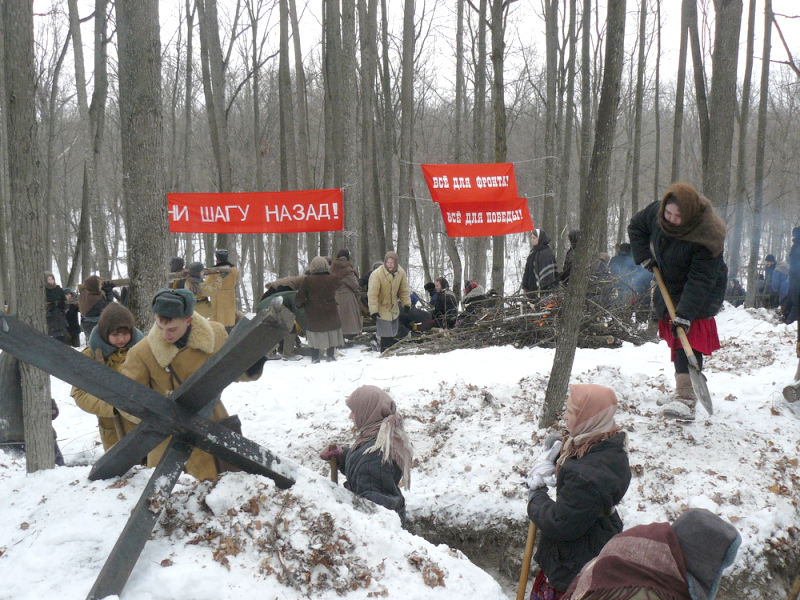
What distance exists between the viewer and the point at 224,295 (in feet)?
31.7

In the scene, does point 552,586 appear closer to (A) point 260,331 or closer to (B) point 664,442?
(A) point 260,331

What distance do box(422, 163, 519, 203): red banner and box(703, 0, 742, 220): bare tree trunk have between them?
398cm

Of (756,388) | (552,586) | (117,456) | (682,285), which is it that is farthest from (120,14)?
(756,388)

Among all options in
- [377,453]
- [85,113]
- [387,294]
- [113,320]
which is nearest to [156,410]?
[377,453]

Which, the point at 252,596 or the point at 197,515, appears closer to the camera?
the point at 252,596

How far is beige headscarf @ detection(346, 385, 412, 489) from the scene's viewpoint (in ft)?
11.1

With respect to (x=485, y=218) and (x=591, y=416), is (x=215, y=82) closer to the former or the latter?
(x=485, y=218)

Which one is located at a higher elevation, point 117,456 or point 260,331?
point 260,331

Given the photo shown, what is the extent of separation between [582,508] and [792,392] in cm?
369

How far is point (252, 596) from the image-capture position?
2.26m

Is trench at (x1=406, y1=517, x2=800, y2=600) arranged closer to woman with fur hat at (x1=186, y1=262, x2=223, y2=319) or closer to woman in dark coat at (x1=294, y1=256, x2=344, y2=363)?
woman in dark coat at (x1=294, y1=256, x2=344, y2=363)

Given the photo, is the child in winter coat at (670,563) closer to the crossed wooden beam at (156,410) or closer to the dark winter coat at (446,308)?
the crossed wooden beam at (156,410)

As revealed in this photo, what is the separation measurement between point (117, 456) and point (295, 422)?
3.82 metres

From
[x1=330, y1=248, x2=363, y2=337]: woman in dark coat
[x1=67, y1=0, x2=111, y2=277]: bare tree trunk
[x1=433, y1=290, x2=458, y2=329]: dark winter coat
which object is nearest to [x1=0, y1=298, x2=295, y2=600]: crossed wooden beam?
[x1=330, y1=248, x2=363, y2=337]: woman in dark coat
